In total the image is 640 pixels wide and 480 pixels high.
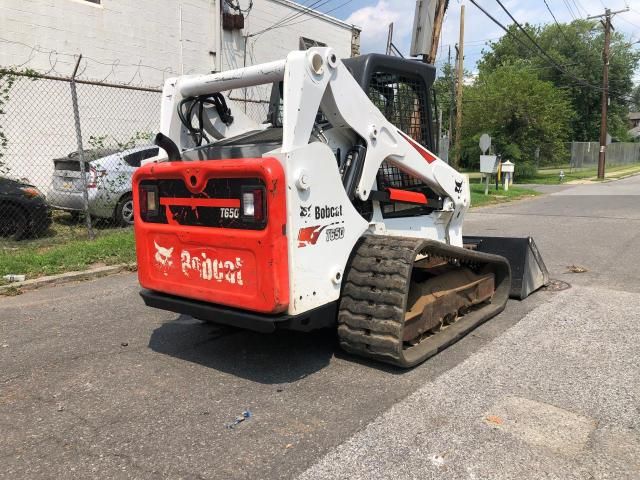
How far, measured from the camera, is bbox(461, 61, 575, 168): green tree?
27.9m

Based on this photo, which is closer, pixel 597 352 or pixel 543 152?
pixel 597 352

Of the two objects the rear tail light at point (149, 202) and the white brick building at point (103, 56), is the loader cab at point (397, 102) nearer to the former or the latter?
the rear tail light at point (149, 202)

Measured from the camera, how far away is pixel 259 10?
16.6 metres

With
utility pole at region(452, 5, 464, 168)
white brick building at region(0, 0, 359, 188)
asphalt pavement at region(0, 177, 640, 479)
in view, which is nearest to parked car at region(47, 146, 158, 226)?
white brick building at region(0, 0, 359, 188)

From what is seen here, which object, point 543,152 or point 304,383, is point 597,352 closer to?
point 304,383

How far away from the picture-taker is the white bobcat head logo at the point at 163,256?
153 inches

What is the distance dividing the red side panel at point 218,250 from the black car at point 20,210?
560 centimetres

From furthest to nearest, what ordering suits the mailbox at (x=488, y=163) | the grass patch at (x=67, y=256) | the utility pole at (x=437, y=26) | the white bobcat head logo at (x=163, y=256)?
the mailbox at (x=488, y=163) → the utility pole at (x=437, y=26) → the grass patch at (x=67, y=256) → the white bobcat head logo at (x=163, y=256)

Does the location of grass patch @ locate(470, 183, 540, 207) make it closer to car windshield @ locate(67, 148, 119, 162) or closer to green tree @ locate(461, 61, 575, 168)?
green tree @ locate(461, 61, 575, 168)

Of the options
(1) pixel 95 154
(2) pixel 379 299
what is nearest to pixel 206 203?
(2) pixel 379 299

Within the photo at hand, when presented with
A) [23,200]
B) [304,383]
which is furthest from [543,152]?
[304,383]

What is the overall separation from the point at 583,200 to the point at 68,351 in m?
18.1

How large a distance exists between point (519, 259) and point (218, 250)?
364 cm

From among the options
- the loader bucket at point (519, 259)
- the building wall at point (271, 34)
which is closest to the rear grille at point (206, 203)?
the loader bucket at point (519, 259)
